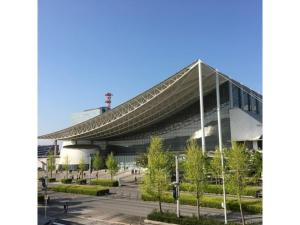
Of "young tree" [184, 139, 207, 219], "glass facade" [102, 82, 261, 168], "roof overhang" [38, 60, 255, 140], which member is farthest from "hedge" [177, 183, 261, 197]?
"glass facade" [102, 82, 261, 168]

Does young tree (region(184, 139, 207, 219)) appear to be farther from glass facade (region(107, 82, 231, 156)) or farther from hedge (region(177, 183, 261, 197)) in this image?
glass facade (region(107, 82, 231, 156))

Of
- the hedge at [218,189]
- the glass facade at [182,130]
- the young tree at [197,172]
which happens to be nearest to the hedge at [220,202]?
the hedge at [218,189]

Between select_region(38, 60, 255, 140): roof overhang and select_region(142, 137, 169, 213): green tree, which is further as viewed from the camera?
select_region(38, 60, 255, 140): roof overhang

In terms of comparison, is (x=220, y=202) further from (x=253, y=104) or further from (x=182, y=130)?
(x=182, y=130)

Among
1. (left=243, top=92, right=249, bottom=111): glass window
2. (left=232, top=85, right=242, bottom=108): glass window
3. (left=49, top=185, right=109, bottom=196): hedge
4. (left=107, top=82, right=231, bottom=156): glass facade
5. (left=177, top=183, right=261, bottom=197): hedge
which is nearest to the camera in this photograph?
(left=177, top=183, right=261, bottom=197): hedge

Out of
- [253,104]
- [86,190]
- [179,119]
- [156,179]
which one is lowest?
[86,190]

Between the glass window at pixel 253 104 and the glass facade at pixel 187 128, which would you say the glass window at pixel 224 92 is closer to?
the glass facade at pixel 187 128

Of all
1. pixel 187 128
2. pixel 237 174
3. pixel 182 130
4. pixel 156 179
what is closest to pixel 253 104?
pixel 187 128

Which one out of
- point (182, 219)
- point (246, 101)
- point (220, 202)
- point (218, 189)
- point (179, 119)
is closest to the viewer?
point (182, 219)

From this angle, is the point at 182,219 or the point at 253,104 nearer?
the point at 182,219
